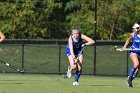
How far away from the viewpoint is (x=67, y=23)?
44.3 meters

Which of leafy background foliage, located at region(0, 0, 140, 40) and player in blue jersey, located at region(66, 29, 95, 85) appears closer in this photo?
player in blue jersey, located at region(66, 29, 95, 85)

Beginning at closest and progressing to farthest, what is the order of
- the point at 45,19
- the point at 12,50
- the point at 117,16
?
the point at 12,50, the point at 117,16, the point at 45,19

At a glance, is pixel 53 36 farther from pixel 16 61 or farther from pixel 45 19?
pixel 16 61

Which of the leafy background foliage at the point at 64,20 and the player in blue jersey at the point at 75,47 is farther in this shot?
the leafy background foliage at the point at 64,20

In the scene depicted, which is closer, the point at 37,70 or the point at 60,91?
the point at 60,91

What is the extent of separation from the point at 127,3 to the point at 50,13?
6.37 meters

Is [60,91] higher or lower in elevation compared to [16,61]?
higher

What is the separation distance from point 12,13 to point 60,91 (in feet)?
91.4

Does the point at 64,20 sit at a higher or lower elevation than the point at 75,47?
lower

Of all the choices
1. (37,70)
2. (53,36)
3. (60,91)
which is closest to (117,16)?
(53,36)

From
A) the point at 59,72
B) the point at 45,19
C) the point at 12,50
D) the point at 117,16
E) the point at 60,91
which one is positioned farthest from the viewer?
the point at 45,19

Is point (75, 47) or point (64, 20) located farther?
point (64, 20)

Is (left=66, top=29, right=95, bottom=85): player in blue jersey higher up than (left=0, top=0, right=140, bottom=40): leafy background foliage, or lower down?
higher up

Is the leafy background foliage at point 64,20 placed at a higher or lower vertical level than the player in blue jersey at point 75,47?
lower
